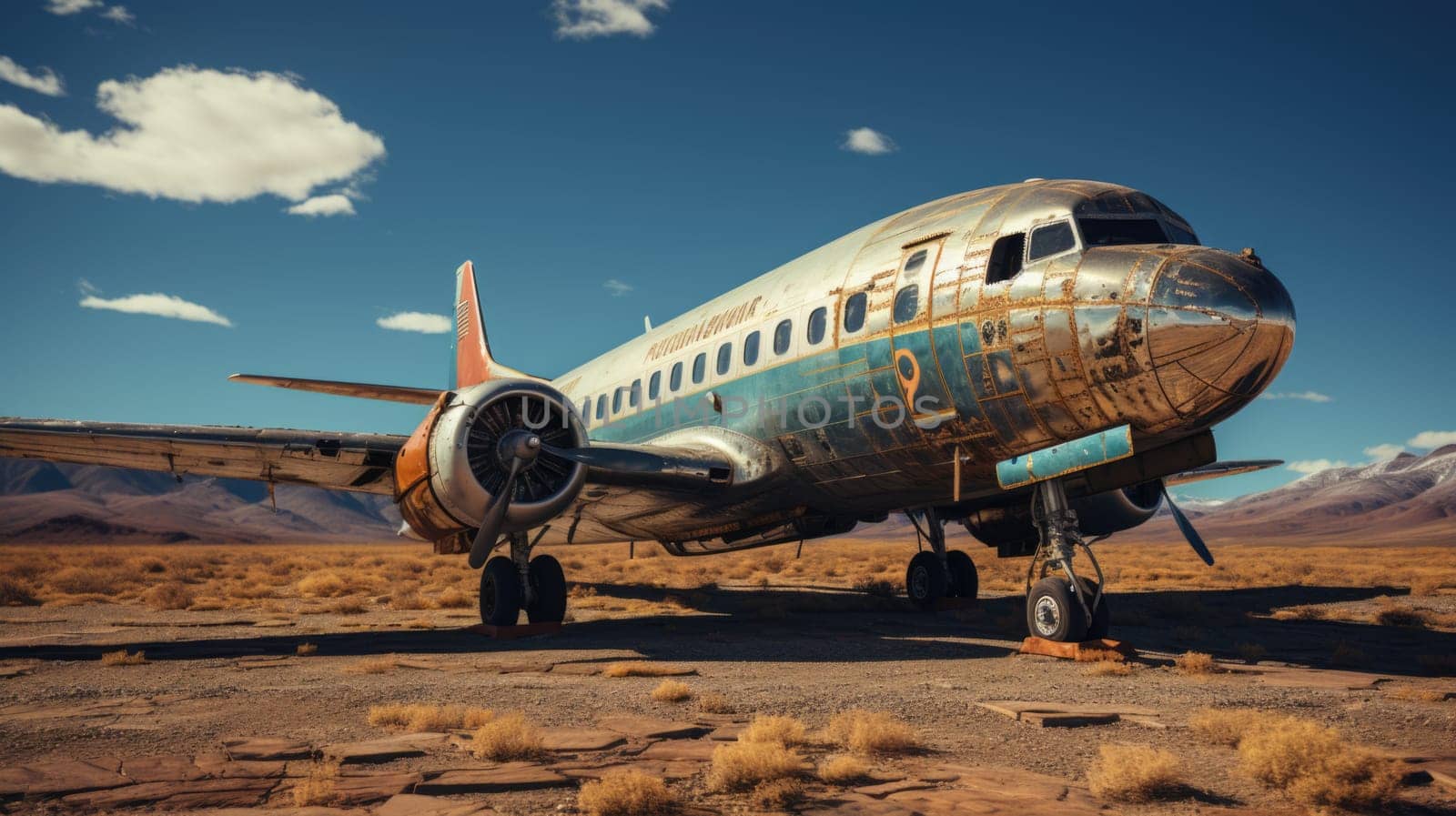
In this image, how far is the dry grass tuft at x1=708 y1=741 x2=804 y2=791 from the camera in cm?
472

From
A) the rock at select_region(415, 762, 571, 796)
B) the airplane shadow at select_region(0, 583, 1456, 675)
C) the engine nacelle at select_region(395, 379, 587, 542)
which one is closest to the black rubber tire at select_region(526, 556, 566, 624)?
the airplane shadow at select_region(0, 583, 1456, 675)

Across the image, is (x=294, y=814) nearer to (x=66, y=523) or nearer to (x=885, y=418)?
(x=885, y=418)

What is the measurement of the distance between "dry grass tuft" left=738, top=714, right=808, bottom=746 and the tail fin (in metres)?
15.3

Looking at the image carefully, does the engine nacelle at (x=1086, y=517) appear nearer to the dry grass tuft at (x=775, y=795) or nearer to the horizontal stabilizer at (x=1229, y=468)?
the horizontal stabilizer at (x=1229, y=468)

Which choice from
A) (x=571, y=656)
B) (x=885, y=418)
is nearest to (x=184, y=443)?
(x=571, y=656)

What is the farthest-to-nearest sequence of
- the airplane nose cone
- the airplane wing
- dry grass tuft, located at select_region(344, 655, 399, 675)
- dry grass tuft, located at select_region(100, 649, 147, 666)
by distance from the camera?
the airplane wing
dry grass tuft, located at select_region(100, 649, 147, 666)
dry grass tuft, located at select_region(344, 655, 399, 675)
the airplane nose cone

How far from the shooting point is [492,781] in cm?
479

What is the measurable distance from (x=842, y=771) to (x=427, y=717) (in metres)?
3.10

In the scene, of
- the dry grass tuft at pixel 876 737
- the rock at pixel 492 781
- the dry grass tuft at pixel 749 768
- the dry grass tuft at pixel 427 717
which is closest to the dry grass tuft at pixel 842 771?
the dry grass tuft at pixel 749 768

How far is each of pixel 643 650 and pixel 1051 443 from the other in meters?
5.42

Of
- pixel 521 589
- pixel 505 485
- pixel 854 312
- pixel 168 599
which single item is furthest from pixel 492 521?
pixel 168 599

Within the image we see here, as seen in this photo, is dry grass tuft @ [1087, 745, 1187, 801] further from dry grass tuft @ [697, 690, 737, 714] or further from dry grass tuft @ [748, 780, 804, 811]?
dry grass tuft @ [697, 690, 737, 714]

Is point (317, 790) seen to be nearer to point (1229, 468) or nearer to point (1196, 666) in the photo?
point (1196, 666)

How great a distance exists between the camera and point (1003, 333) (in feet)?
30.9
